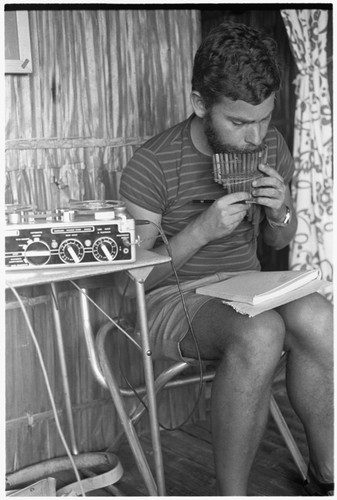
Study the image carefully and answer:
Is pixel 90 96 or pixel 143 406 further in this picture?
pixel 90 96

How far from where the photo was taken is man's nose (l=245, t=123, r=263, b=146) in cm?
215

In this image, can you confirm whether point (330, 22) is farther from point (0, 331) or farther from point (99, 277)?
point (0, 331)

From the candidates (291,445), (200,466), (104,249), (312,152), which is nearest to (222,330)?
(104,249)

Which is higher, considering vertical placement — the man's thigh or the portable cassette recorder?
the portable cassette recorder

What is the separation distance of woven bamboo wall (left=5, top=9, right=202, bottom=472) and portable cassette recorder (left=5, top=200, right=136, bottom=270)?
616mm

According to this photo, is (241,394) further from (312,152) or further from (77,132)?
(312,152)

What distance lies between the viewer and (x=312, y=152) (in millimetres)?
3064

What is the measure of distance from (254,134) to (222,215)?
25 centimetres

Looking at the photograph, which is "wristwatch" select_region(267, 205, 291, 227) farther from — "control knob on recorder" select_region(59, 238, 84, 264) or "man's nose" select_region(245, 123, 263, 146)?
"control knob on recorder" select_region(59, 238, 84, 264)

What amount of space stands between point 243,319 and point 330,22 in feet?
5.65

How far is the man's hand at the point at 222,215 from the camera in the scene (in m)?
2.10

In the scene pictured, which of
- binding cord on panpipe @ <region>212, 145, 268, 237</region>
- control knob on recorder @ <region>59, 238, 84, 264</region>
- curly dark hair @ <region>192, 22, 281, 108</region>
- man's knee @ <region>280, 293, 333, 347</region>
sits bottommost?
man's knee @ <region>280, 293, 333, 347</region>

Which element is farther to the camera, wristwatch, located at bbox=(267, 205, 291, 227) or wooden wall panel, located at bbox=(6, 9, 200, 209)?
wooden wall panel, located at bbox=(6, 9, 200, 209)

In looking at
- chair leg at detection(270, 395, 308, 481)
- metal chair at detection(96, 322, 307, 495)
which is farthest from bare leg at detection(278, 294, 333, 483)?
chair leg at detection(270, 395, 308, 481)
